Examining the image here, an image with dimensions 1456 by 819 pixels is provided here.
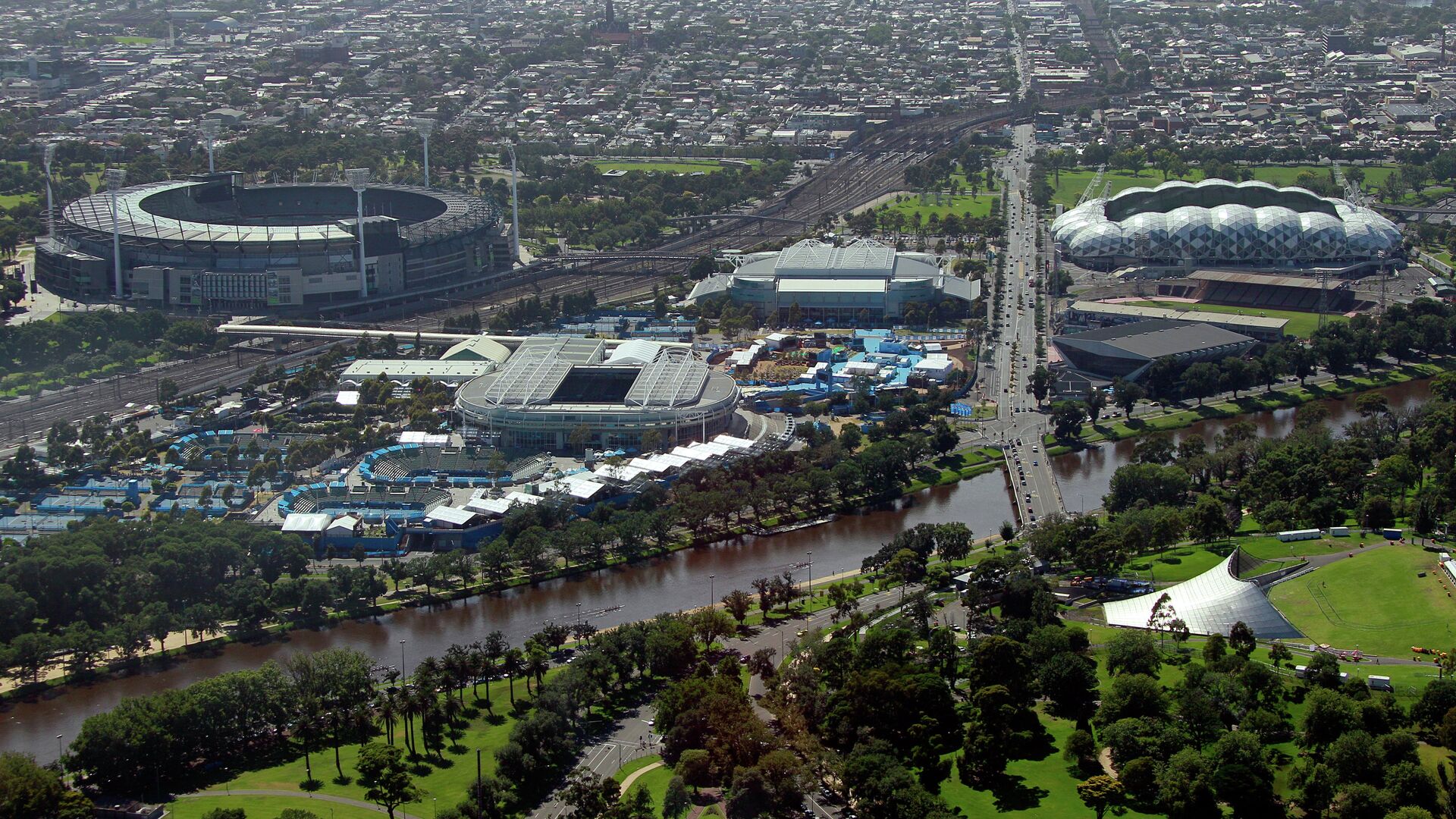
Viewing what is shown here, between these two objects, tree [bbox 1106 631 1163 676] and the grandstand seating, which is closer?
tree [bbox 1106 631 1163 676]

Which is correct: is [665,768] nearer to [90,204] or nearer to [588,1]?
[90,204]

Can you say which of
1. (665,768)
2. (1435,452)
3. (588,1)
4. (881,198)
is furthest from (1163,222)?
(588,1)

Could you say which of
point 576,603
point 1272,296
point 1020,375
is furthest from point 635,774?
point 1272,296

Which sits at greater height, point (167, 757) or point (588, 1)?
point (588, 1)

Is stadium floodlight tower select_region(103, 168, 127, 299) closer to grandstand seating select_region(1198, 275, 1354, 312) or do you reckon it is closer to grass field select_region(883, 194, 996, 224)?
grass field select_region(883, 194, 996, 224)

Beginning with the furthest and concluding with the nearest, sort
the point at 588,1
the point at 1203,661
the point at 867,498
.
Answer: the point at 588,1
the point at 867,498
the point at 1203,661

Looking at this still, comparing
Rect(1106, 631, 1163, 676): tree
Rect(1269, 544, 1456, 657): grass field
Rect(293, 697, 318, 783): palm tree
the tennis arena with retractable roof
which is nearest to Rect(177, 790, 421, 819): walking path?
Rect(293, 697, 318, 783): palm tree

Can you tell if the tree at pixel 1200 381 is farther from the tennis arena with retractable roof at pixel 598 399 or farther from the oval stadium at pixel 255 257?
the oval stadium at pixel 255 257
